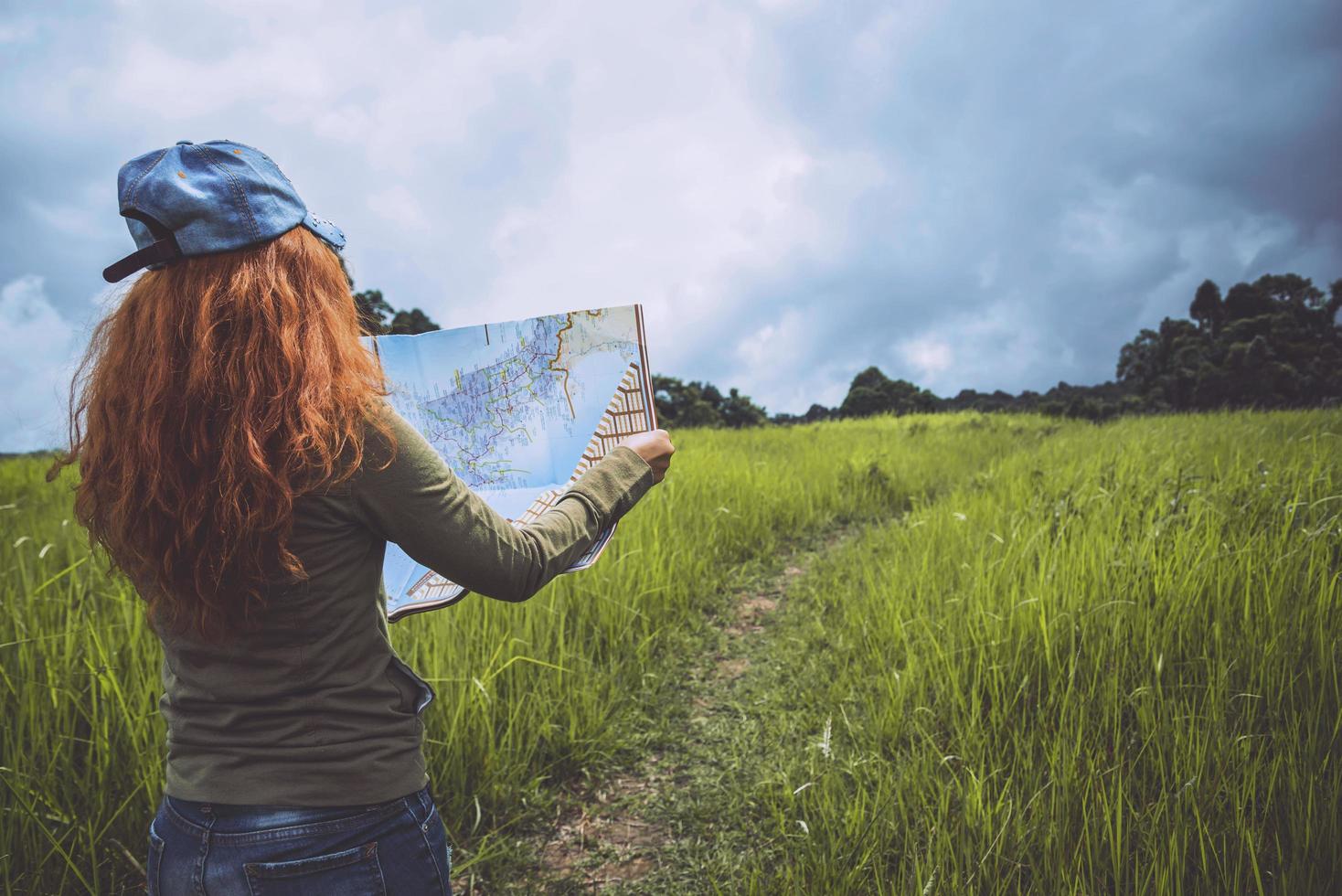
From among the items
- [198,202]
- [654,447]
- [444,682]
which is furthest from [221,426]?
[444,682]

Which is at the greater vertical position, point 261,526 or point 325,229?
point 325,229

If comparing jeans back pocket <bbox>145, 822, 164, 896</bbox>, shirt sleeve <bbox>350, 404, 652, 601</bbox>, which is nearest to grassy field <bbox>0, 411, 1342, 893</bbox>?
jeans back pocket <bbox>145, 822, 164, 896</bbox>

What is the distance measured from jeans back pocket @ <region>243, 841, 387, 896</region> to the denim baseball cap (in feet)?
3.14

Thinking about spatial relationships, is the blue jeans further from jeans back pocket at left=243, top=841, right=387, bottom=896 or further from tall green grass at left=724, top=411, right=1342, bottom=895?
tall green grass at left=724, top=411, right=1342, bottom=895

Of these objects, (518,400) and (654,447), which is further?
(518,400)

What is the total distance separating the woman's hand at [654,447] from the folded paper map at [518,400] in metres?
0.04

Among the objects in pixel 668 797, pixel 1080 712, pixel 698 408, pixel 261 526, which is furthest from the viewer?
pixel 698 408

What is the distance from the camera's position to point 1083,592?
9.85 ft

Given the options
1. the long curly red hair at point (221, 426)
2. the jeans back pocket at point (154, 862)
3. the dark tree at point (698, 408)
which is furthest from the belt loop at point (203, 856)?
the dark tree at point (698, 408)

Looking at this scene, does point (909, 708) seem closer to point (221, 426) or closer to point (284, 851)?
point (284, 851)

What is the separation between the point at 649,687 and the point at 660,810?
790 millimetres

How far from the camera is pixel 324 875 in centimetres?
105

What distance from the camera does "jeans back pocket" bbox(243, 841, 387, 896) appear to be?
3.40ft

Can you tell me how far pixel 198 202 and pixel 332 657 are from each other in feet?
2.42
